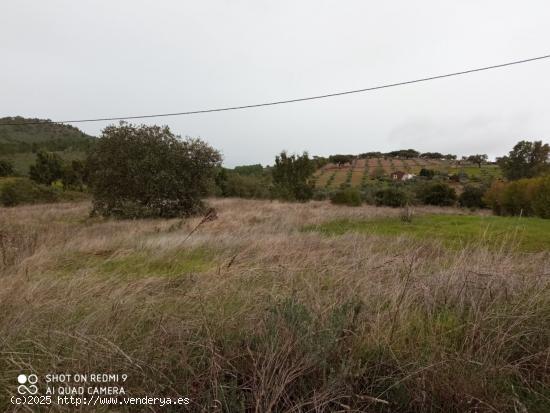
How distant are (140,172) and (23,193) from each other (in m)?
22.1

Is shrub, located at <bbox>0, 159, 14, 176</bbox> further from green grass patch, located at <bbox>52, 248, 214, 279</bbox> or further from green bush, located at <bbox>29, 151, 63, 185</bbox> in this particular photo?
green grass patch, located at <bbox>52, 248, 214, 279</bbox>

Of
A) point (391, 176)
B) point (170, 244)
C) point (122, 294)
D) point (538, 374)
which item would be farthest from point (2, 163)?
point (391, 176)

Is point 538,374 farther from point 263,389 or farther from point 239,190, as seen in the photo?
point 239,190

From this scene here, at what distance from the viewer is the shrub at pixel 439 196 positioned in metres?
39.7

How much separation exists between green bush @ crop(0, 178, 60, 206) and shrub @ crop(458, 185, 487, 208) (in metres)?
49.0

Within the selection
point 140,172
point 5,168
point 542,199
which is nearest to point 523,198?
point 542,199

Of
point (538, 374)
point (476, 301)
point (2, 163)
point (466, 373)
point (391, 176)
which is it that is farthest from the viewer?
point (391, 176)

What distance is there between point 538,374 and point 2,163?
65.3 meters

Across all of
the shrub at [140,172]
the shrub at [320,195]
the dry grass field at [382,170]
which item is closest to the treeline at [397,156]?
the dry grass field at [382,170]

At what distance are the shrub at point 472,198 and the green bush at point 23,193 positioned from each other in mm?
49018

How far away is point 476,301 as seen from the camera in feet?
8.46

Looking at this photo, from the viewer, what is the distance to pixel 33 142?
254 ft

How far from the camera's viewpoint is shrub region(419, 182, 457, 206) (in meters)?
39.7

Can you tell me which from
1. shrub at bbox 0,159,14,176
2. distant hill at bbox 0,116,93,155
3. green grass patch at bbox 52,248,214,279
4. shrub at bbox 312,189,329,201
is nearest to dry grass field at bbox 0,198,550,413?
green grass patch at bbox 52,248,214,279
